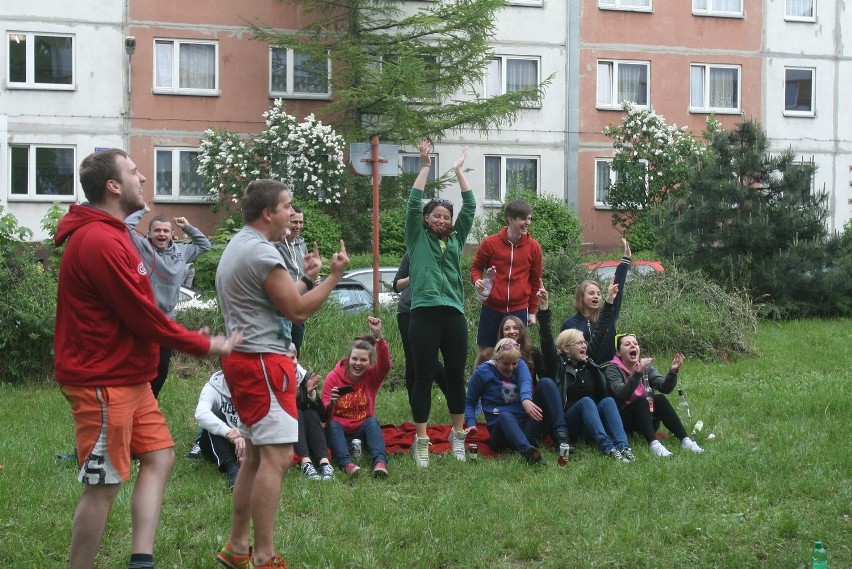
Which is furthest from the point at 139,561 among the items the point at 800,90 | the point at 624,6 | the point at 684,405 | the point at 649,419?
the point at 800,90

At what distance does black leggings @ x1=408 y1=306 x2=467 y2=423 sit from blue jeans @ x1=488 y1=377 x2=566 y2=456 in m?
0.55

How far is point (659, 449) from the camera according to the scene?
8.37 metres

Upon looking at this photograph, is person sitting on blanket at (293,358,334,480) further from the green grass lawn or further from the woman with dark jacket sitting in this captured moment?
the woman with dark jacket sitting

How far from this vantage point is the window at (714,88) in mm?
33625

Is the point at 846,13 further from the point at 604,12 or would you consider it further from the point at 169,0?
the point at 169,0

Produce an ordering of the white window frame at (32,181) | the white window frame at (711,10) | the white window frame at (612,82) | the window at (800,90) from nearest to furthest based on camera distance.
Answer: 1. the white window frame at (32,181)
2. the white window frame at (612,82)
3. the white window frame at (711,10)
4. the window at (800,90)

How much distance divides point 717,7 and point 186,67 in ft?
54.9

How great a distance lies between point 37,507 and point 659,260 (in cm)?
1267

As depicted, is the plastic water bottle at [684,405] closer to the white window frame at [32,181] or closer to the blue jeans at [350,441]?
the blue jeans at [350,441]

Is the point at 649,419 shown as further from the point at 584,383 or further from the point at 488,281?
the point at 488,281

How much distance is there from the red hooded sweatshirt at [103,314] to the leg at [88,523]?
1.62 feet

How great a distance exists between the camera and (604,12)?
32.7 meters

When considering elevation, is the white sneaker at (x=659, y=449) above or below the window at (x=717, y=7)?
below

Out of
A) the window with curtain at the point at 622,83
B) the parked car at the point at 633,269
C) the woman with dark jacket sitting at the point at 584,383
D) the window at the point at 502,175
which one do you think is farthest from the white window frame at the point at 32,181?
the woman with dark jacket sitting at the point at 584,383
